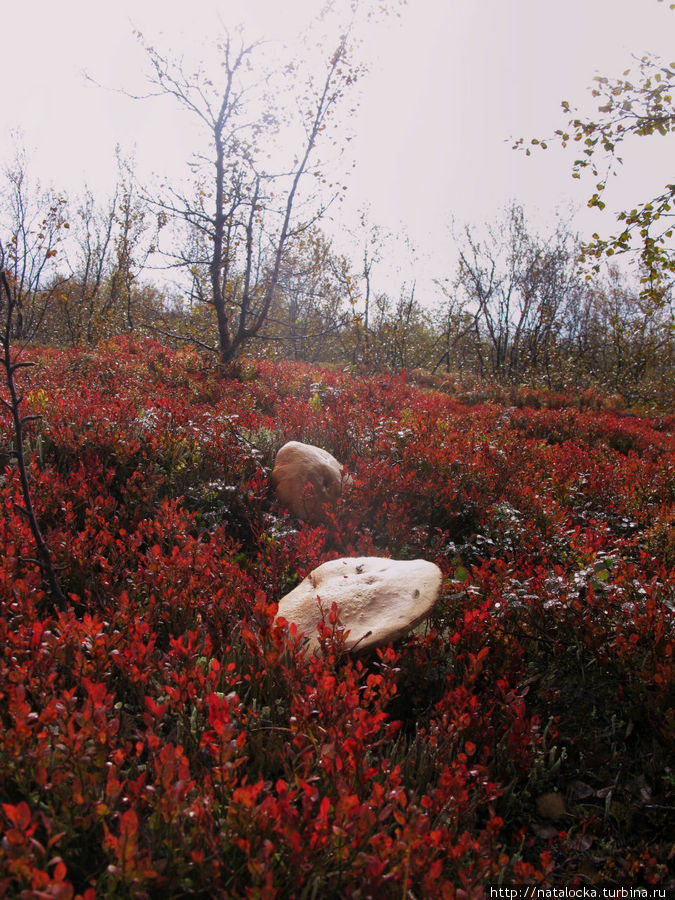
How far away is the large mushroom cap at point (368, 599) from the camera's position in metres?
2.76

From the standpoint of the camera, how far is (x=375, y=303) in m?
23.4

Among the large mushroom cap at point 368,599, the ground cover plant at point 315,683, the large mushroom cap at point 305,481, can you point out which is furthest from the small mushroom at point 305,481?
the large mushroom cap at point 368,599

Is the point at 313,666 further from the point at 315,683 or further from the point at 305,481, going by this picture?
the point at 305,481

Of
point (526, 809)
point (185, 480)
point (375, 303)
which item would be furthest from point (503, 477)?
point (375, 303)

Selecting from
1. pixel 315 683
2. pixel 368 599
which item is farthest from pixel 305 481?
pixel 315 683

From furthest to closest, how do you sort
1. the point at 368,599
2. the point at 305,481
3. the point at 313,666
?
the point at 305,481, the point at 368,599, the point at 313,666

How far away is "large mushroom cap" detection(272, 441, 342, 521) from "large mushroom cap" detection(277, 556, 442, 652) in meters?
1.50

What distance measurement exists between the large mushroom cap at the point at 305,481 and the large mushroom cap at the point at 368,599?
4.91 ft

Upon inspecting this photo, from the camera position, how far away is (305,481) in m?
4.94

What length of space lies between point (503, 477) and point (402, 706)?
3.53 metres

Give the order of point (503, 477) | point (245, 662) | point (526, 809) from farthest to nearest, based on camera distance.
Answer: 1. point (503, 477)
2. point (245, 662)
3. point (526, 809)

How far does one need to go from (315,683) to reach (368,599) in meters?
0.66

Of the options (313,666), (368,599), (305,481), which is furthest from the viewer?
(305,481)

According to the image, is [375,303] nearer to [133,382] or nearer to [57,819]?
[133,382]
